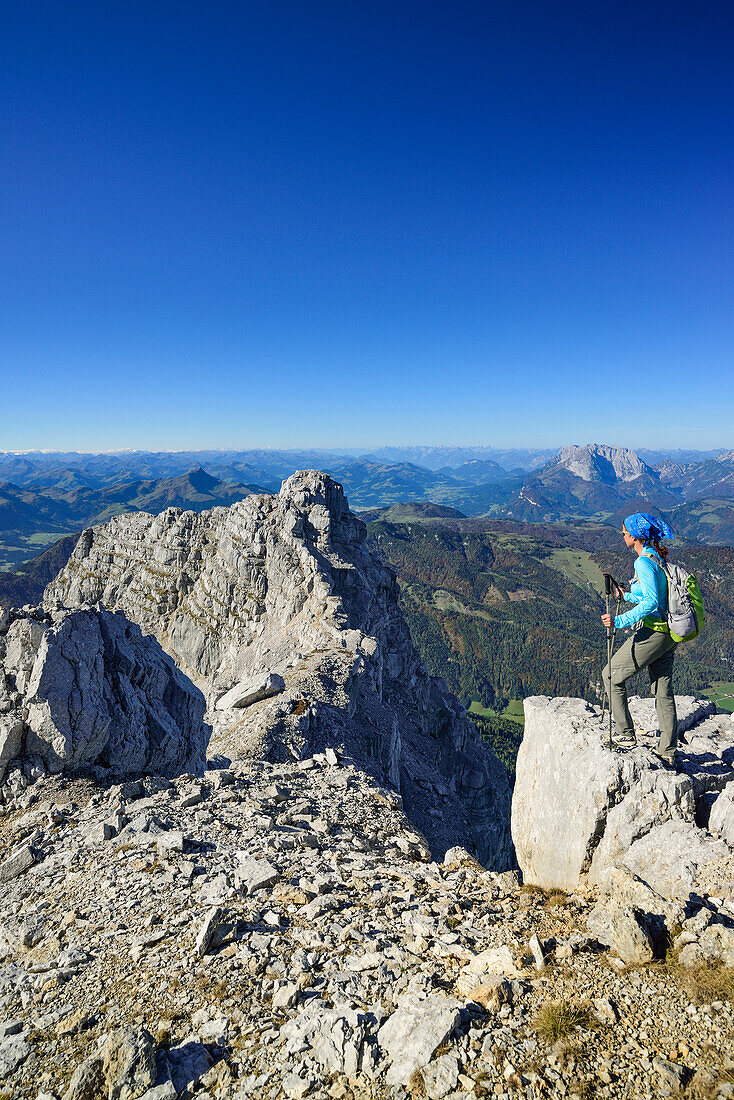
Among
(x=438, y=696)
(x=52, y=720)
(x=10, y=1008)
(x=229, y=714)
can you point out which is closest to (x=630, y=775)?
(x=10, y=1008)

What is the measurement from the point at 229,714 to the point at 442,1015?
25.1 metres

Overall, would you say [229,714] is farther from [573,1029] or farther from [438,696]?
[438,696]

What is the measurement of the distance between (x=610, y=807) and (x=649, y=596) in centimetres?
463

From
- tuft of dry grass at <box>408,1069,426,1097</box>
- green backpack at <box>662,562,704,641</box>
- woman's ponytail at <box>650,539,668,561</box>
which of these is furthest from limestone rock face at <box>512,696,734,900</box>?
tuft of dry grass at <box>408,1069,426,1097</box>

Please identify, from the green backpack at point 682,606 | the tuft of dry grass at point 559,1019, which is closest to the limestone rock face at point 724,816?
the green backpack at point 682,606

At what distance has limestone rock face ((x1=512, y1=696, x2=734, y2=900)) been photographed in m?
9.23

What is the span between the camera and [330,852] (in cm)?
1255

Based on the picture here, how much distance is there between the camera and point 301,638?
145 ft

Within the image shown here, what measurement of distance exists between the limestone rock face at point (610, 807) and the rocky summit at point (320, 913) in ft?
0.17

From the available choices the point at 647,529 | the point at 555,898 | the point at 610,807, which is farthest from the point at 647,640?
the point at 555,898

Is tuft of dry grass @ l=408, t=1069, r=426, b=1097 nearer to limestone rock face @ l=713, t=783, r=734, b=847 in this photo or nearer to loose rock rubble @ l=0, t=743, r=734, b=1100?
loose rock rubble @ l=0, t=743, r=734, b=1100

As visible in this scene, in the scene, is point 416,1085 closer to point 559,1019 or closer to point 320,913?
point 559,1019

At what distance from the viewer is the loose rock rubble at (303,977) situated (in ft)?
18.9

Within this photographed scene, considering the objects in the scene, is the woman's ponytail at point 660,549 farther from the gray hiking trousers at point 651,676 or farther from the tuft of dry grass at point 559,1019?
the tuft of dry grass at point 559,1019
